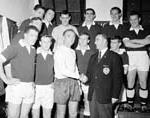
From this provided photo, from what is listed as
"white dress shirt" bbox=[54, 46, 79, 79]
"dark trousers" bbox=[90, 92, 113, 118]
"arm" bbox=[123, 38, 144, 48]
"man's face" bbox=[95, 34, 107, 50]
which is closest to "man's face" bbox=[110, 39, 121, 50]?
"arm" bbox=[123, 38, 144, 48]

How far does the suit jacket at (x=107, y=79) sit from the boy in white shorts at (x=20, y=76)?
84 centimetres

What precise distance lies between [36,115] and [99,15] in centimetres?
289

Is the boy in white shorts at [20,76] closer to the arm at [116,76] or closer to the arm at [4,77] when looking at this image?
the arm at [4,77]

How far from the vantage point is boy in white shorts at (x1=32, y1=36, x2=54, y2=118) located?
312 cm

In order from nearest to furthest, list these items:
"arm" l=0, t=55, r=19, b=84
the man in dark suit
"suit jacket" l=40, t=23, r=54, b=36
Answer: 1. "arm" l=0, t=55, r=19, b=84
2. the man in dark suit
3. "suit jacket" l=40, t=23, r=54, b=36

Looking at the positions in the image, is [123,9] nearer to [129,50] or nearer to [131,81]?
[129,50]

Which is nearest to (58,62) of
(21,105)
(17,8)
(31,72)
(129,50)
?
(31,72)

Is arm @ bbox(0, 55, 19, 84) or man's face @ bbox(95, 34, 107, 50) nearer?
arm @ bbox(0, 55, 19, 84)

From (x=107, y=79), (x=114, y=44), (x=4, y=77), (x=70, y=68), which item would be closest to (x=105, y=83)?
(x=107, y=79)

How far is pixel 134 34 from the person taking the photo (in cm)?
401

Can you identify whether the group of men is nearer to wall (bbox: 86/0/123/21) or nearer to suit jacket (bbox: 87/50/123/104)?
suit jacket (bbox: 87/50/123/104)

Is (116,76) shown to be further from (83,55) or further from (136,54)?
(136,54)

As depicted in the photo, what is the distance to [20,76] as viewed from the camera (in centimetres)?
269

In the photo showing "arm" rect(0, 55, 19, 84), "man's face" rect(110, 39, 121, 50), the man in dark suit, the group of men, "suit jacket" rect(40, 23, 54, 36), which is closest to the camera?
"arm" rect(0, 55, 19, 84)
